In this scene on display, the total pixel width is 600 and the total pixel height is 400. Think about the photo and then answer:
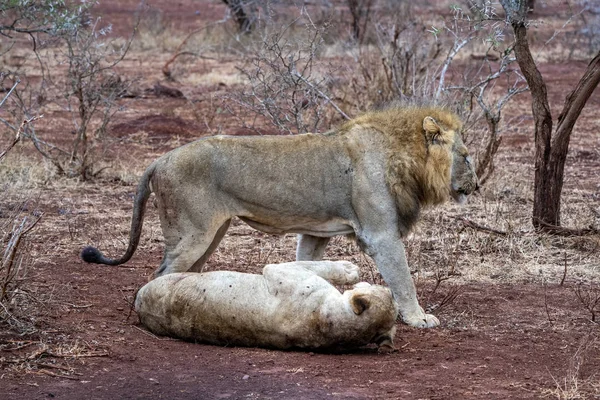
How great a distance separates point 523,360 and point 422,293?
1641 mm

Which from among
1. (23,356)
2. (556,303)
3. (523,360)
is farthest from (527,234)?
(23,356)

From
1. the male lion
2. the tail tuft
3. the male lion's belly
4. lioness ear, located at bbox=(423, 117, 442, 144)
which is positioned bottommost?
the tail tuft

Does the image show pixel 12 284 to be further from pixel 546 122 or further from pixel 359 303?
pixel 546 122

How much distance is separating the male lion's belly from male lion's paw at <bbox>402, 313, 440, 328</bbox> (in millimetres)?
660

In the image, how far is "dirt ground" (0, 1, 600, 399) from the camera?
16.3ft

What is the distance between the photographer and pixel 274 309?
18.0 ft

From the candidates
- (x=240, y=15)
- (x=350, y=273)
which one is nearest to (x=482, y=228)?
(x=350, y=273)

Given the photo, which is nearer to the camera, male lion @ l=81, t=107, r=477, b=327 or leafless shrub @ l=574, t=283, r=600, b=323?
male lion @ l=81, t=107, r=477, b=327

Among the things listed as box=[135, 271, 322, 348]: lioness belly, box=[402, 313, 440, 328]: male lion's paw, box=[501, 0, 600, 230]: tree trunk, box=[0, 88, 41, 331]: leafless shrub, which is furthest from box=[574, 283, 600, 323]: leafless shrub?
box=[0, 88, 41, 331]: leafless shrub

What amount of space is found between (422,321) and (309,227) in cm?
91

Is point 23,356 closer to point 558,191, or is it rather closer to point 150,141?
point 558,191

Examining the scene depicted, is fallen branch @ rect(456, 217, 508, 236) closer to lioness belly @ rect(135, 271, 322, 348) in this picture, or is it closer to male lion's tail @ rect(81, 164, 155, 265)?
male lion's tail @ rect(81, 164, 155, 265)

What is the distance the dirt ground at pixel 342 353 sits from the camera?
4.96 m

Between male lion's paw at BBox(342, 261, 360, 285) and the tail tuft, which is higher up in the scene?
male lion's paw at BBox(342, 261, 360, 285)
